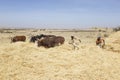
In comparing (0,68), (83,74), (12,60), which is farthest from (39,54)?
(83,74)

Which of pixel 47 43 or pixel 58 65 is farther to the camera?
pixel 47 43

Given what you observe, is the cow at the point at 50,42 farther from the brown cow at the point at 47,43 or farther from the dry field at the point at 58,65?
the dry field at the point at 58,65

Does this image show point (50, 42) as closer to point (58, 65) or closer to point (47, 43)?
point (47, 43)

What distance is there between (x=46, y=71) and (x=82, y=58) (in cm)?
211

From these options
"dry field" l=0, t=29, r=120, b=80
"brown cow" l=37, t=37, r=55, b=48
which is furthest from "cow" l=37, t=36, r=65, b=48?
"dry field" l=0, t=29, r=120, b=80

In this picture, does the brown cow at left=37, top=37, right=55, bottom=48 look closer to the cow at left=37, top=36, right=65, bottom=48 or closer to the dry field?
the cow at left=37, top=36, right=65, bottom=48

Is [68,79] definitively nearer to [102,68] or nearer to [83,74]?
[83,74]

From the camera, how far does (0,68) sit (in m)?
9.11

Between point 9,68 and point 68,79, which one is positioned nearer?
point 68,79

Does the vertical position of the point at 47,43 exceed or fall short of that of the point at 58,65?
it exceeds it

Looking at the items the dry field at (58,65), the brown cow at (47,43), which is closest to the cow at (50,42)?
the brown cow at (47,43)

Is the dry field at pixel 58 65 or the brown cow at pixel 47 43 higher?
the brown cow at pixel 47 43

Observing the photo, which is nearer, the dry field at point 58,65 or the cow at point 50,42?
the dry field at point 58,65

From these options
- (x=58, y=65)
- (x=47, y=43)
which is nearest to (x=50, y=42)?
(x=47, y=43)
